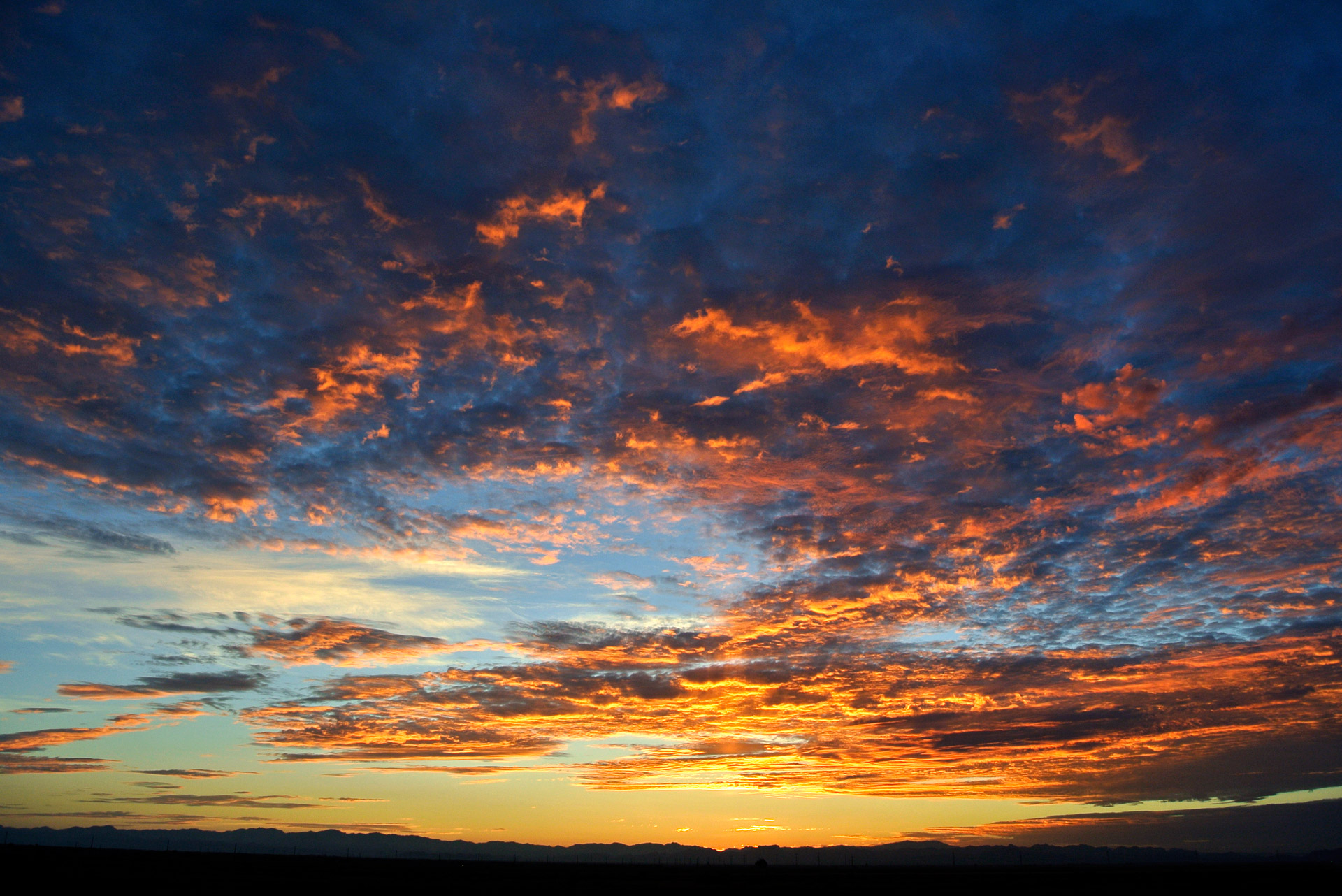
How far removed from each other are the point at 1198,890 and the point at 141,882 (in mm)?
128428

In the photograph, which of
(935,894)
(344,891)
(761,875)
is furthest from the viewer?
(761,875)

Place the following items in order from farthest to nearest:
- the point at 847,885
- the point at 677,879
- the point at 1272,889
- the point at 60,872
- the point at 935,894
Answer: the point at 677,879 < the point at 847,885 < the point at 1272,889 < the point at 60,872 < the point at 935,894

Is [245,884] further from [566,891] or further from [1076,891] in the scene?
[1076,891]

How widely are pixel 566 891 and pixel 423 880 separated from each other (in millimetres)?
35815

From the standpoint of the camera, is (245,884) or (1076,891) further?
(1076,891)

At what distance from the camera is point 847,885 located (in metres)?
104

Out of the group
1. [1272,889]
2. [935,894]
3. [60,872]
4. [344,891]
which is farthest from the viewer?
[1272,889]

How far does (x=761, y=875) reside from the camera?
14400cm

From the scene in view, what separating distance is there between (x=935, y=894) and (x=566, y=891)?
42.0 metres

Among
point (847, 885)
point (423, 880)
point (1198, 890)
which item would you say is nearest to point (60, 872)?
point (423, 880)

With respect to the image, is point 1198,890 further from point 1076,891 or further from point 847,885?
point 847,885

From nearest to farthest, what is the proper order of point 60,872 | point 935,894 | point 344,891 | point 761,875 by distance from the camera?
point 344,891
point 935,894
point 60,872
point 761,875

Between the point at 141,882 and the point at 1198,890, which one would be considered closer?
the point at 141,882

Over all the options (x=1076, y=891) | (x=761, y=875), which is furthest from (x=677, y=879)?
(x=1076, y=891)
